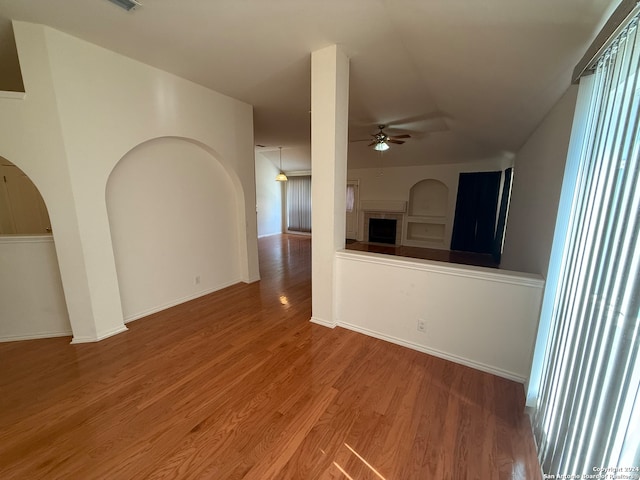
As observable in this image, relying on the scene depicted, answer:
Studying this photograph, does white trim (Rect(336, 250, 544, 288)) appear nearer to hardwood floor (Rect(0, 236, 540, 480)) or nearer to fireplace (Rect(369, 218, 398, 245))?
hardwood floor (Rect(0, 236, 540, 480))

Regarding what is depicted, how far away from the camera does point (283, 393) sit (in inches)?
76.8

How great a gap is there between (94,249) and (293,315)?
2276 mm

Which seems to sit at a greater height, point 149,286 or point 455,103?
point 455,103

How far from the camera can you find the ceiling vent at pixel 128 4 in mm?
1896

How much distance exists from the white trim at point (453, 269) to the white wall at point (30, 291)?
10.2 feet

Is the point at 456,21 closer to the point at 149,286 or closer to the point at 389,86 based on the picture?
the point at 389,86

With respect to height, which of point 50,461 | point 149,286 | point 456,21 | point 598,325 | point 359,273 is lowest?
point 50,461

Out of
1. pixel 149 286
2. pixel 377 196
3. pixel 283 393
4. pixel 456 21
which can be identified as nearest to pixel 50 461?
pixel 283 393

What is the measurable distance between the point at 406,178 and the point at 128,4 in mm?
7340

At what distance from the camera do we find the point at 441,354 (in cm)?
238

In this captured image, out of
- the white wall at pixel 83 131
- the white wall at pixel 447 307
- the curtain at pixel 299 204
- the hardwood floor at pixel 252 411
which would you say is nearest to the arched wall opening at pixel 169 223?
the white wall at pixel 83 131

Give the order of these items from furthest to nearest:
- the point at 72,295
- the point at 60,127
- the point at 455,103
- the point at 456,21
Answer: the point at 455,103 → the point at 72,295 → the point at 60,127 → the point at 456,21

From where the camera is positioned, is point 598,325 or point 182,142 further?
point 182,142

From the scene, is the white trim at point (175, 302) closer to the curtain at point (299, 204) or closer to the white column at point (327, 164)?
the white column at point (327, 164)
